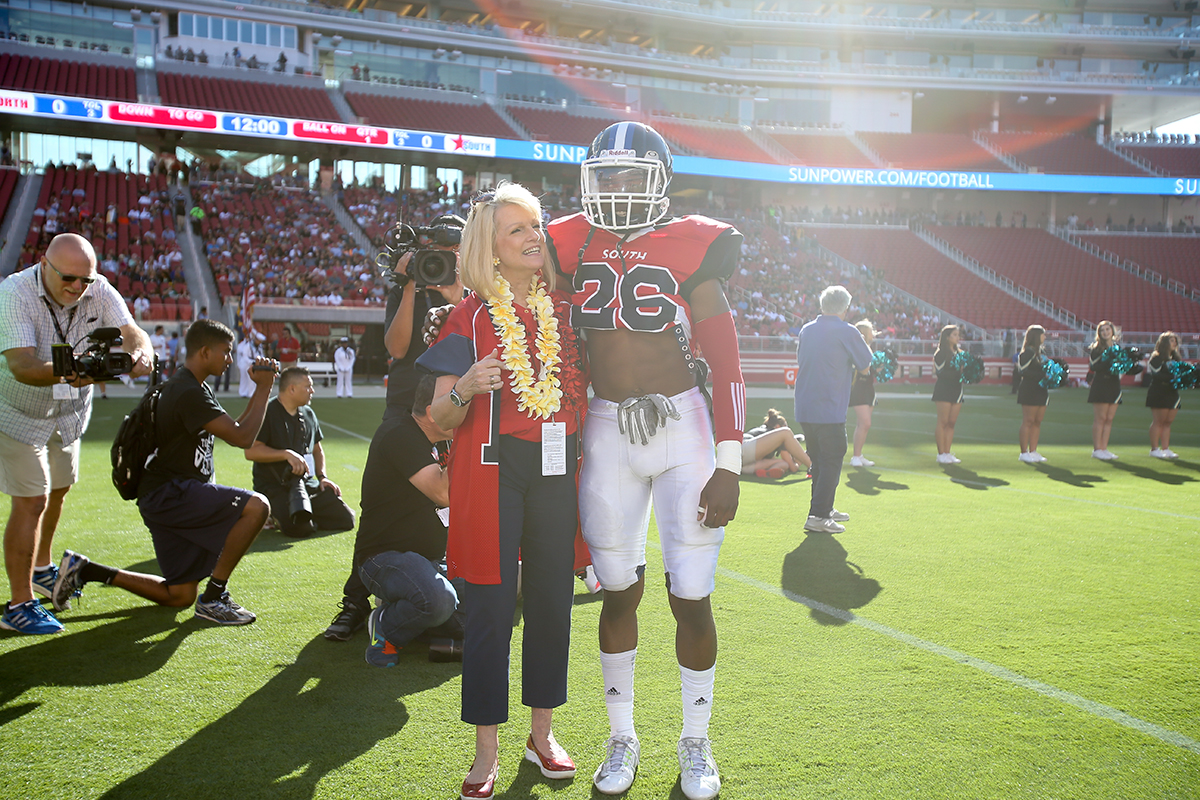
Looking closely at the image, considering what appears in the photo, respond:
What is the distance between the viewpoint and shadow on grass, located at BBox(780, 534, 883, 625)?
5125 mm

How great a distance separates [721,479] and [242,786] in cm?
200

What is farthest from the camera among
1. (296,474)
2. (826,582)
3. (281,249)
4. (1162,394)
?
(281,249)

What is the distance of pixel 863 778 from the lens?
306 centimetres

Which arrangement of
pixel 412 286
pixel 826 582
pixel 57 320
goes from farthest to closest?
pixel 826 582, pixel 412 286, pixel 57 320

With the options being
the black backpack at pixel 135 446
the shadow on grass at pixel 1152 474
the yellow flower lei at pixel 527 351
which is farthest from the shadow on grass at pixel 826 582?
the shadow on grass at pixel 1152 474

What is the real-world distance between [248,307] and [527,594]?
24230 mm

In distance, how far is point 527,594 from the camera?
124 inches

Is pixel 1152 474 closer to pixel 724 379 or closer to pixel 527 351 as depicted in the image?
pixel 724 379

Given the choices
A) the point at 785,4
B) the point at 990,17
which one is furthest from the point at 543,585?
the point at 990,17

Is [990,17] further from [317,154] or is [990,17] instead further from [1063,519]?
[1063,519]

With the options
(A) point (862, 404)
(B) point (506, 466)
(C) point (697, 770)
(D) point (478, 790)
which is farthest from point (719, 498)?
(A) point (862, 404)

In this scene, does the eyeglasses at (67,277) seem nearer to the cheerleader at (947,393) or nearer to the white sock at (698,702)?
the white sock at (698,702)

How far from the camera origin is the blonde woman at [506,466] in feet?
9.79

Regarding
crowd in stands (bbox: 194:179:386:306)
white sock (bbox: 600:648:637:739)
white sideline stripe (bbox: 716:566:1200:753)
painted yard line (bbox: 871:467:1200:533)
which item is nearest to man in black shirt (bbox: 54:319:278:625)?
white sock (bbox: 600:648:637:739)
